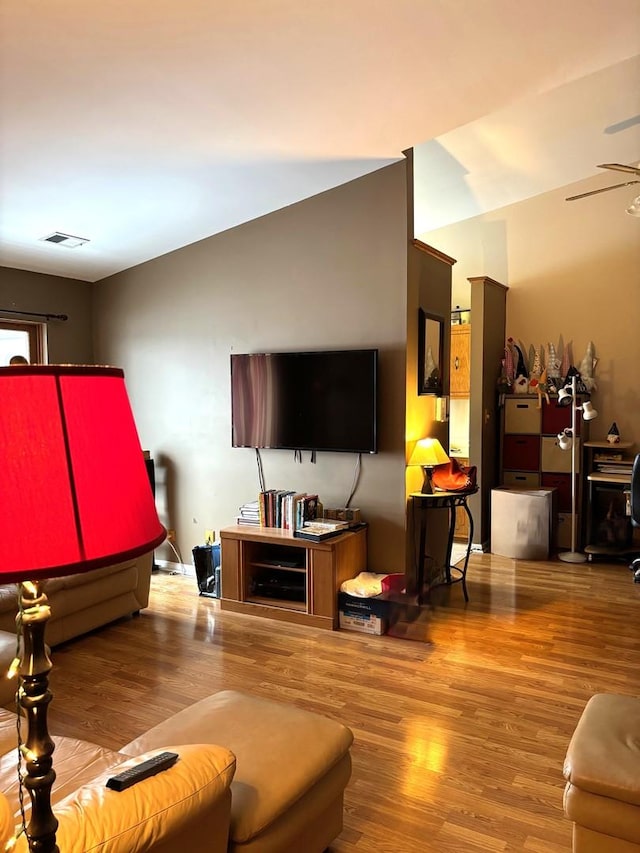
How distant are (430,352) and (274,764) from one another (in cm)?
330

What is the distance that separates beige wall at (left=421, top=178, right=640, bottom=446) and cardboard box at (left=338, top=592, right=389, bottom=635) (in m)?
3.34

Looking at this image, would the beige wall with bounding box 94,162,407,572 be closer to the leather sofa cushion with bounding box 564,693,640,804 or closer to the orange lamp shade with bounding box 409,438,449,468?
the orange lamp shade with bounding box 409,438,449,468

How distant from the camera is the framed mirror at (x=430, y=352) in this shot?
4.48m

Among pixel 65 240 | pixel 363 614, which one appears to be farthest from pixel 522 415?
pixel 65 240

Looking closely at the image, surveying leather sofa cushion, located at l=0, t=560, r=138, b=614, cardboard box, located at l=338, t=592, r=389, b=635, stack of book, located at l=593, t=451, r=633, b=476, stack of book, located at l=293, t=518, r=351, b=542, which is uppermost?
stack of book, located at l=593, t=451, r=633, b=476

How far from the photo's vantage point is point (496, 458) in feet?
21.1

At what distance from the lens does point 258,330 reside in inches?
191

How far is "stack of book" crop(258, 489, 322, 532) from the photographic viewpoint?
4.31 metres

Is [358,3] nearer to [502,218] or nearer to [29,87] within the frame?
[29,87]

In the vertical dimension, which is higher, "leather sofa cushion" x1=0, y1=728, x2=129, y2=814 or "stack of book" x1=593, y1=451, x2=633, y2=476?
"stack of book" x1=593, y1=451, x2=633, y2=476

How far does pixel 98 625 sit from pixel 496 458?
13.3 ft

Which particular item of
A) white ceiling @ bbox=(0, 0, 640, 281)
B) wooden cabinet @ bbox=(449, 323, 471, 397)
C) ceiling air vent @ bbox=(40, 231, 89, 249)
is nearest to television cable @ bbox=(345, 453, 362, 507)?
white ceiling @ bbox=(0, 0, 640, 281)

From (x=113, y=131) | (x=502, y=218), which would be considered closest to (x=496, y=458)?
(x=502, y=218)

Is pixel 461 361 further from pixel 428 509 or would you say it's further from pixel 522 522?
pixel 428 509
